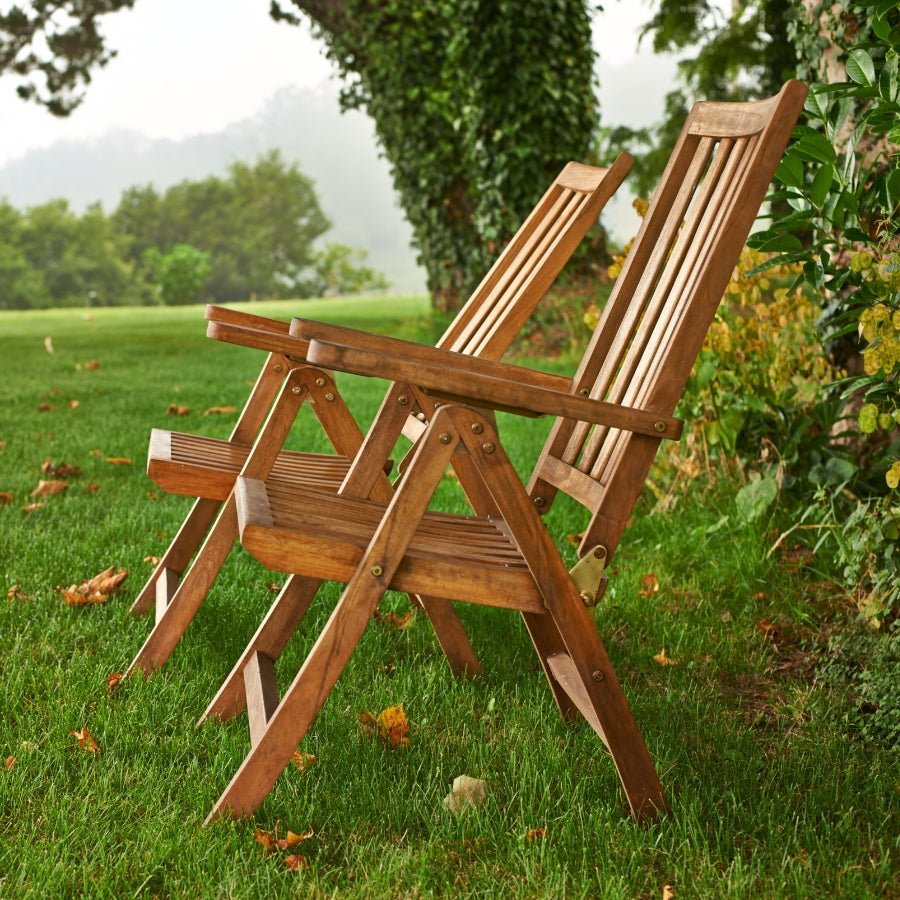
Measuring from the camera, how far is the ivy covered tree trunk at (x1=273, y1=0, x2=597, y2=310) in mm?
8508

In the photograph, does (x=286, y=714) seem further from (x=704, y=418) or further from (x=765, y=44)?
(x=765, y=44)

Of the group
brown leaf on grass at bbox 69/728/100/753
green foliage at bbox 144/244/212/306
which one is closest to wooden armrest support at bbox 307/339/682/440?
brown leaf on grass at bbox 69/728/100/753

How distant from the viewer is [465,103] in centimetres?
894

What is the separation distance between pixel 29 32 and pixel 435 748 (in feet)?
48.2

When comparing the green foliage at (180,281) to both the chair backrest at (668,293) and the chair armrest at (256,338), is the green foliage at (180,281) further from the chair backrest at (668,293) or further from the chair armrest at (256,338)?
the chair backrest at (668,293)

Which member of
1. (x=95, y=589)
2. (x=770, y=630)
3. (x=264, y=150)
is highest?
(x=264, y=150)

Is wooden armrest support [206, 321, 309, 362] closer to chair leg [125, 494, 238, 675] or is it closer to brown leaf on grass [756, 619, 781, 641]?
chair leg [125, 494, 238, 675]

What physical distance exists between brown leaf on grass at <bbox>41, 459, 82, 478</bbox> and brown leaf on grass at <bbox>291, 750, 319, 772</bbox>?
9.85 feet

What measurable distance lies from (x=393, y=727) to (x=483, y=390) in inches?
35.0

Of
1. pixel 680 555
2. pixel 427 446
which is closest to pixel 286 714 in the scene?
pixel 427 446

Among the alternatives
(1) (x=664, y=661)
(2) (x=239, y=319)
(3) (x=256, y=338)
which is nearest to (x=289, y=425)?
(3) (x=256, y=338)

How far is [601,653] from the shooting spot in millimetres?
1891

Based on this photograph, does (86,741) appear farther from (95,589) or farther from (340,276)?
(340,276)

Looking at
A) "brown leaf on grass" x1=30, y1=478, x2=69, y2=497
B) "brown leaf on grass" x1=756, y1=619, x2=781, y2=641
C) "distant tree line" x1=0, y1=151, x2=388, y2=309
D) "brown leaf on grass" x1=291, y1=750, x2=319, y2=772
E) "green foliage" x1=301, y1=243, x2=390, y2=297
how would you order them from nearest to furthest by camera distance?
"brown leaf on grass" x1=291, y1=750, x2=319, y2=772
"brown leaf on grass" x1=756, y1=619, x2=781, y2=641
"brown leaf on grass" x1=30, y1=478, x2=69, y2=497
"distant tree line" x1=0, y1=151, x2=388, y2=309
"green foliage" x1=301, y1=243, x2=390, y2=297
